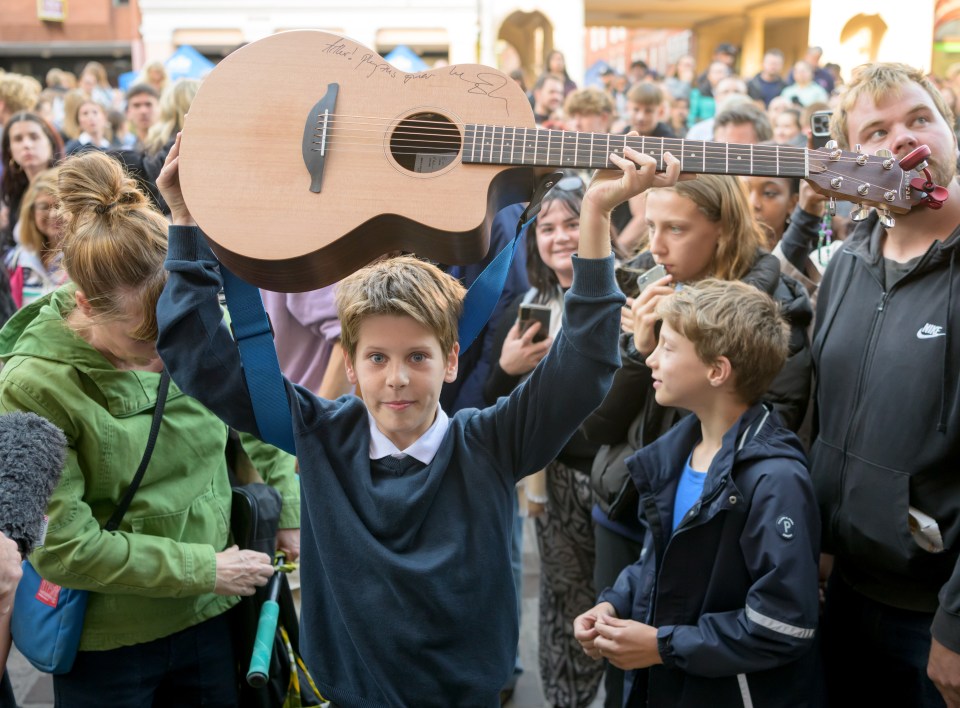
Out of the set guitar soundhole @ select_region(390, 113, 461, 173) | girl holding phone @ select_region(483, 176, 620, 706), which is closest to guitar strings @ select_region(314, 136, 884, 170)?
guitar soundhole @ select_region(390, 113, 461, 173)

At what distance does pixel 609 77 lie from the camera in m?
13.1

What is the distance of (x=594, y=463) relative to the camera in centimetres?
276

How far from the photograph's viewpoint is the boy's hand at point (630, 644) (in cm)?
214

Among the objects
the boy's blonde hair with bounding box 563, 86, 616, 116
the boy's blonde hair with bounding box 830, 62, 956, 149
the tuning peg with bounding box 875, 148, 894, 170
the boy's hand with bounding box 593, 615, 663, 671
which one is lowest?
the boy's hand with bounding box 593, 615, 663, 671

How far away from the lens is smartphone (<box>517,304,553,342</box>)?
302 centimetres

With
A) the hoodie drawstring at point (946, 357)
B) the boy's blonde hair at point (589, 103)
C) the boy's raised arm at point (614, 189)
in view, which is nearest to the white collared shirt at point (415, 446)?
the boy's raised arm at point (614, 189)

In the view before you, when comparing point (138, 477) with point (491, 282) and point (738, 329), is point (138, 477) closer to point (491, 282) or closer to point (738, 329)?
point (491, 282)

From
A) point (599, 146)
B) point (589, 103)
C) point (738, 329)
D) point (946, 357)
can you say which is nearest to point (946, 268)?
point (946, 357)

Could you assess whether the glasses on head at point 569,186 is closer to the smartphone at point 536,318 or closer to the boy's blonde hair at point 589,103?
the smartphone at point 536,318

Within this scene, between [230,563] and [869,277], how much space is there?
5.75ft

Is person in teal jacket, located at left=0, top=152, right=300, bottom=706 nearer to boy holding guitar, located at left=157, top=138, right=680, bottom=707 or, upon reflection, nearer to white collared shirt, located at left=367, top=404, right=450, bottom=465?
boy holding guitar, located at left=157, top=138, right=680, bottom=707

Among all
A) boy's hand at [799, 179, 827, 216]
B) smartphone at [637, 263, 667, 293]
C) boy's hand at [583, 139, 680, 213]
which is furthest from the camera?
boy's hand at [799, 179, 827, 216]

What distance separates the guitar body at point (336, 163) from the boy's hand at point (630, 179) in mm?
152

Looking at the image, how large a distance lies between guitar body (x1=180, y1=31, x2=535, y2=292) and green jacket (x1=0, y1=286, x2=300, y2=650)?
626mm
